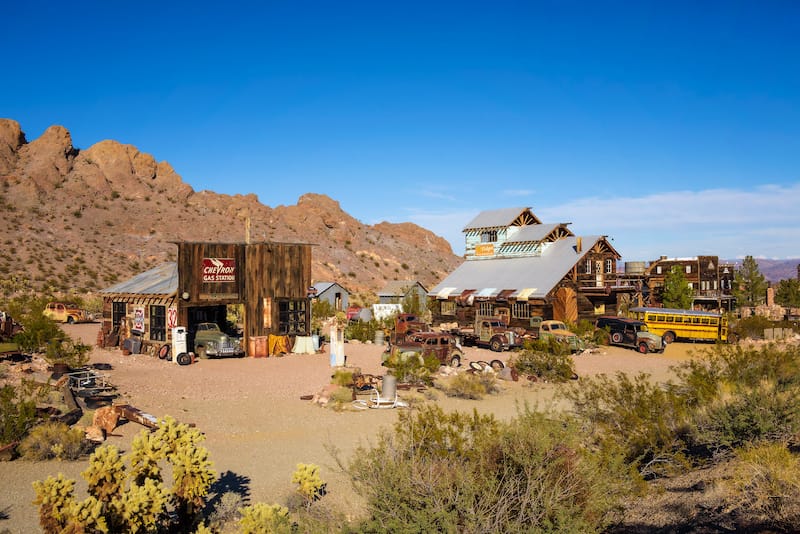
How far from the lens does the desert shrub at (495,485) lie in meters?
6.77

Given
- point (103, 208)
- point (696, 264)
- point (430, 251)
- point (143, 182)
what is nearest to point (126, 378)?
point (696, 264)

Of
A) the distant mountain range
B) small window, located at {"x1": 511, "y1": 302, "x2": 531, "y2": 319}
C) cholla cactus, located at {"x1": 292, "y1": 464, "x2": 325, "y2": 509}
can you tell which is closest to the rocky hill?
the distant mountain range

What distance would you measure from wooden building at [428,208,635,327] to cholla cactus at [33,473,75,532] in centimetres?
3050

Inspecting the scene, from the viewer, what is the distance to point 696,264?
58.5m

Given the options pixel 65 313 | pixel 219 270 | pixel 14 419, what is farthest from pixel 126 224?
pixel 14 419

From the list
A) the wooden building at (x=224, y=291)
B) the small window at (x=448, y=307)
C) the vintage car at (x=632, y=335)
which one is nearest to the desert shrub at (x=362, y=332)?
the wooden building at (x=224, y=291)

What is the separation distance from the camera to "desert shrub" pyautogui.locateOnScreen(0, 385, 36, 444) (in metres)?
12.2

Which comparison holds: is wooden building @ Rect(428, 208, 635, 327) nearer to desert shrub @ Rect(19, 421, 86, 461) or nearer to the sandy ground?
the sandy ground

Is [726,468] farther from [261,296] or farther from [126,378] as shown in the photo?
[261,296]

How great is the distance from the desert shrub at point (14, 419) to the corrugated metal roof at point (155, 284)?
43.4ft

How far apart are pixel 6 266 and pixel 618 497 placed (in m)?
64.2

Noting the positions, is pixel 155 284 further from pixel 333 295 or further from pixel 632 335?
pixel 333 295

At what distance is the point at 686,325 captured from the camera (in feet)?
106

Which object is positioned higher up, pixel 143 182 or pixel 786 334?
pixel 143 182
